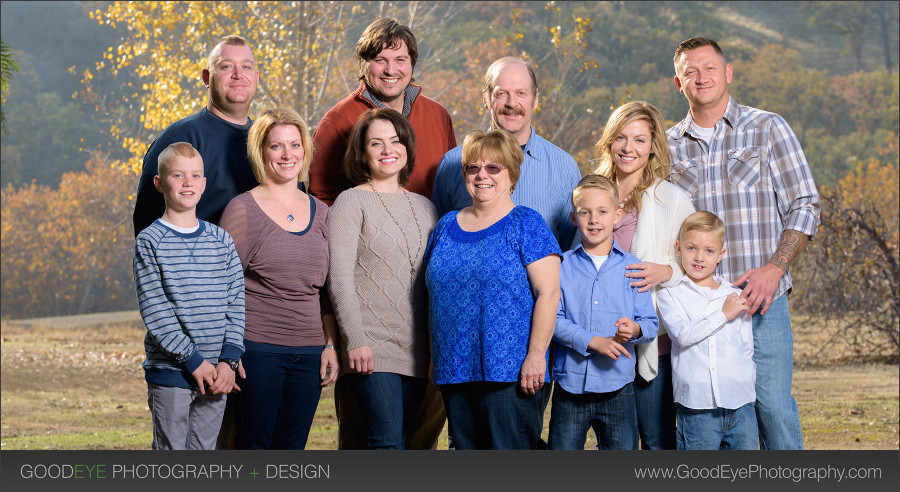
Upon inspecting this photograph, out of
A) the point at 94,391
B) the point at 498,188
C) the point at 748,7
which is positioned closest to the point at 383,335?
the point at 498,188

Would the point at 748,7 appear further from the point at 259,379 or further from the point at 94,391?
the point at 259,379

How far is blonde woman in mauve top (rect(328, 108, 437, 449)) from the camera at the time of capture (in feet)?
11.8

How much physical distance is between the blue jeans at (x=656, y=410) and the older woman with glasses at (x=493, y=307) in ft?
1.93

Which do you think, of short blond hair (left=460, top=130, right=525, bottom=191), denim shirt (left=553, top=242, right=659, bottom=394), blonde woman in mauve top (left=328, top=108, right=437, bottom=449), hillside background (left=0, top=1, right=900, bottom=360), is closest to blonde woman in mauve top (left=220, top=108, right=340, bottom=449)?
blonde woman in mauve top (left=328, top=108, right=437, bottom=449)

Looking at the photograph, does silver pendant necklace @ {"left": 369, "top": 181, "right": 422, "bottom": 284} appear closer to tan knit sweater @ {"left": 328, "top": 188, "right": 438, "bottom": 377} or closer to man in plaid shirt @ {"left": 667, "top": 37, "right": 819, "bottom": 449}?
tan knit sweater @ {"left": 328, "top": 188, "right": 438, "bottom": 377}

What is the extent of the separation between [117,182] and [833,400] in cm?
2788

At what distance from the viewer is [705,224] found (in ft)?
12.4

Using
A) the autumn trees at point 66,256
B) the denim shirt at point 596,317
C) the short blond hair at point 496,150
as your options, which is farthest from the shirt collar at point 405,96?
the autumn trees at point 66,256

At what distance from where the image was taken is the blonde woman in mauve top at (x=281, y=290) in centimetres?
358

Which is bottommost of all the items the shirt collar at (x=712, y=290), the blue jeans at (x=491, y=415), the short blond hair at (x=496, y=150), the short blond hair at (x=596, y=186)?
the blue jeans at (x=491, y=415)

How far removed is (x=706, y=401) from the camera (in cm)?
377

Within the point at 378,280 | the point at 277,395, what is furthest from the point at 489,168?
the point at 277,395

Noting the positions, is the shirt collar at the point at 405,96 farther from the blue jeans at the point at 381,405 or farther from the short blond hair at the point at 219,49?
the blue jeans at the point at 381,405

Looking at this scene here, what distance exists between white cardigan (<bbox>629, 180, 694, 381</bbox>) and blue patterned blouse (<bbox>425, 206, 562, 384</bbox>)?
53cm
